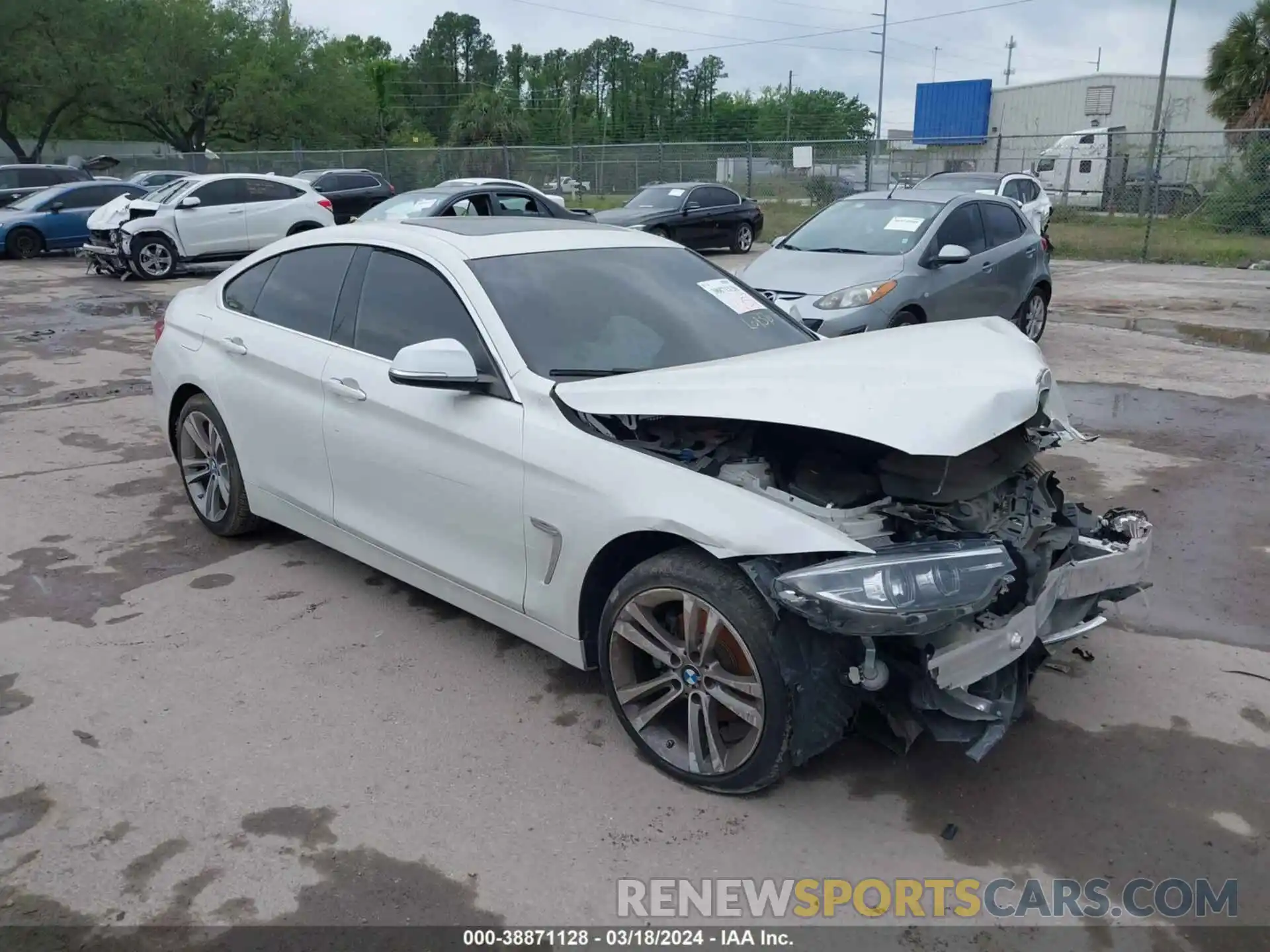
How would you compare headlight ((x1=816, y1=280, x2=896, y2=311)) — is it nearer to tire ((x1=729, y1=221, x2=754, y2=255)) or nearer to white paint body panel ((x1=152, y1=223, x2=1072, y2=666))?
white paint body panel ((x1=152, y1=223, x2=1072, y2=666))

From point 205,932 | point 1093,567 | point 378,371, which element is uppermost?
point 378,371

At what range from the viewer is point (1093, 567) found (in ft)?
11.4

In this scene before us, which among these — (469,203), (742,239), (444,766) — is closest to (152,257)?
(469,203)

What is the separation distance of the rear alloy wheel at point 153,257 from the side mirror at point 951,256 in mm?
13596

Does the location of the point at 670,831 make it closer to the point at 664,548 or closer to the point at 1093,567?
the point at 664,548

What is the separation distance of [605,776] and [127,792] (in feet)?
5.04

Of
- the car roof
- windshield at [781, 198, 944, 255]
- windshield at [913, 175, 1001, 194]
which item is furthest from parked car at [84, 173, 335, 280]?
the car roof

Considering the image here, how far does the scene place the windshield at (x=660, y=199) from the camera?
1978 cm

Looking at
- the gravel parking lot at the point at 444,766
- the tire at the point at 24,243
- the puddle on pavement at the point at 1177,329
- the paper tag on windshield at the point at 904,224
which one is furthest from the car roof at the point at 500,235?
the tire at the point at 24,243

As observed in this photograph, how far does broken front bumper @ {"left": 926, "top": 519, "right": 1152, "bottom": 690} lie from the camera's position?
298 cm

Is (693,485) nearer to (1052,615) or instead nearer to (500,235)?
(1052,615)

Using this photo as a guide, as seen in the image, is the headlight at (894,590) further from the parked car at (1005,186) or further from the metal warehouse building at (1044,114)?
the metal warehouse building at (1044,114)

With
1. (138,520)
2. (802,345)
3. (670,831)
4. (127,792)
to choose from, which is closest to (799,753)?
(670,831)
